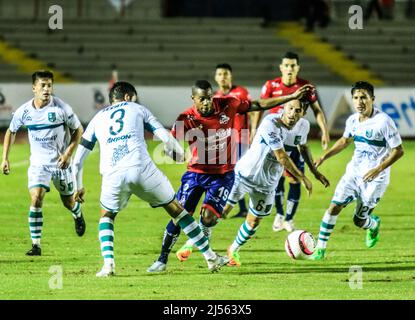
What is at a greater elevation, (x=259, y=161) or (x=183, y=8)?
(x=183, y=8)

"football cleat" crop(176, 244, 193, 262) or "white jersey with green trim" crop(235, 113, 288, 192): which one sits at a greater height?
"white jersey with green trim" crop(235, 113, 288, 192)

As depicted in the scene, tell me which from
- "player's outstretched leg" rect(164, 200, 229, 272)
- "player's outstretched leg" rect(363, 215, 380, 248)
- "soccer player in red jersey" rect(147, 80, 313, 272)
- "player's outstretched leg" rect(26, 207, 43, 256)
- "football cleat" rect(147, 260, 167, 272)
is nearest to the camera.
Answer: "player's outstretched leg" rect(164, 200, 229, 272)

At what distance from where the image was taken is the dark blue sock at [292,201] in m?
15.9

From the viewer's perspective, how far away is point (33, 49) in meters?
36.9

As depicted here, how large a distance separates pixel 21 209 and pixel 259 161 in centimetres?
663

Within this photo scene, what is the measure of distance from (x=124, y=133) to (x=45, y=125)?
8.85 ft

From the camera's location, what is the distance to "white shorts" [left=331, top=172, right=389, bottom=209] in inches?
522

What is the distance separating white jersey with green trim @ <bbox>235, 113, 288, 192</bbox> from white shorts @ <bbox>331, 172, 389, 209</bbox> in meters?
0.92

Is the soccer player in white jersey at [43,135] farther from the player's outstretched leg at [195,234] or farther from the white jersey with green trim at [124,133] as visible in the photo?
the player's outstretched leg at [195,234]

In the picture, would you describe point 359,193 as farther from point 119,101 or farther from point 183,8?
point 183,8

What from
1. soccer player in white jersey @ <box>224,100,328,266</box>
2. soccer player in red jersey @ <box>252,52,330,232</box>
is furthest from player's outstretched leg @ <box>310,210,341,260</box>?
soccer player in red jersey @ <box>252,52,330,232</box>

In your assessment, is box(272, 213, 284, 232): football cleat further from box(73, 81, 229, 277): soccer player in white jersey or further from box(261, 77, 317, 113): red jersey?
box(73, 81, 229, 277): soccer player in white jersey

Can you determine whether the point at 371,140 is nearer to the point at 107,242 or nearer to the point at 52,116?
the point at 107,242

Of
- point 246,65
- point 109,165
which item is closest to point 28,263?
point 109,165
